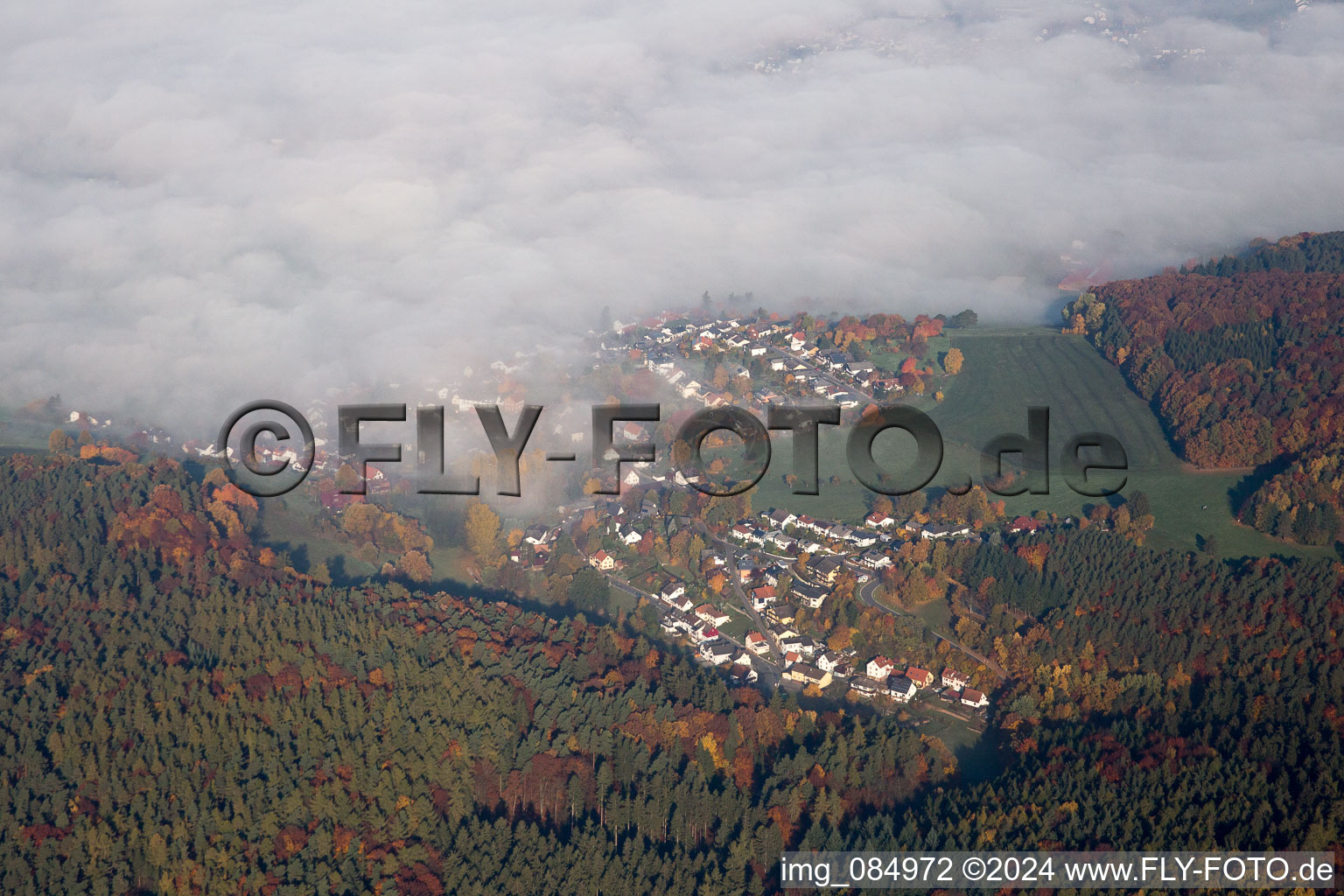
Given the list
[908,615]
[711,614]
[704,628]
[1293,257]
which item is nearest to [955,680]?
[908,615]

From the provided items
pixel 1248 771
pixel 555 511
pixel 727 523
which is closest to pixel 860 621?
pixel 727 523

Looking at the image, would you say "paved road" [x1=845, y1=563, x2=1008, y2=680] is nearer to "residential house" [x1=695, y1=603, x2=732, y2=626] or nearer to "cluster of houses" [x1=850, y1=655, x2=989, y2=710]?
"cluster of houses" [x1=850, y1=655, x2=989, y2=710]

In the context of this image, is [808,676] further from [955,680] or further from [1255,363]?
[1255,363]

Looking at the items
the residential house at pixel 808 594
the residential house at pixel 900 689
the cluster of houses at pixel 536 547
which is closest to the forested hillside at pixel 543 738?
the residential house at pixel 900 689

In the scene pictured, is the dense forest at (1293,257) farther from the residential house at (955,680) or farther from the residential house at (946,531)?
the residential house at (955,680)

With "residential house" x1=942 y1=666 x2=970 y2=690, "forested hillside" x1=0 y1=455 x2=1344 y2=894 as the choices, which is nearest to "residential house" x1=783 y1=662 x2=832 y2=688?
"forested hillside" x1=0 y1=455 x2=1344 y2=894
